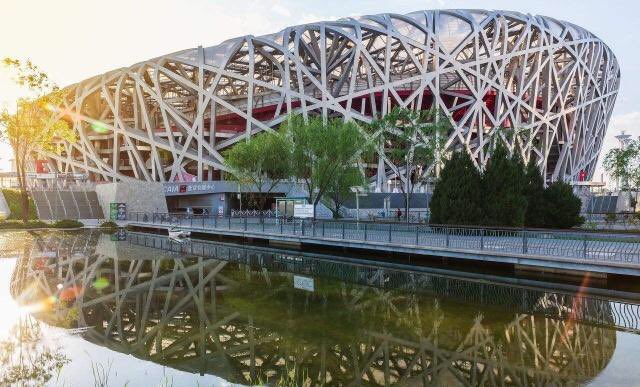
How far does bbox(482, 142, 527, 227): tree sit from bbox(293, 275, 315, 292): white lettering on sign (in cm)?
1034

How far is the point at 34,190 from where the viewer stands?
54719mm

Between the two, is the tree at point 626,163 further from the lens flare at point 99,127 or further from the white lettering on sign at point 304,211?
the lens flare at point 99,127

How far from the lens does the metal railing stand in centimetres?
1839

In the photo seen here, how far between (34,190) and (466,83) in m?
48.4

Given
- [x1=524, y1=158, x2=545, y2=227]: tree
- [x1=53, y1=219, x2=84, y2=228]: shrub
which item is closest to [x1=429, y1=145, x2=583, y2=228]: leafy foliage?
[x1=524, y1=158, x2=545, y2=227]: tree

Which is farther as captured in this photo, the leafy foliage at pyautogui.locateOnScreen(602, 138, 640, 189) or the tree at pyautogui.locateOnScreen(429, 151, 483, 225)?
the leafy foliage at pyautogui.locateOnScreen(602, 138, 640, 189)

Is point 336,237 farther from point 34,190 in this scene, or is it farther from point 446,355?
point 34,190

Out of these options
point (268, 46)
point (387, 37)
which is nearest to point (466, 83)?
point (387, 37)

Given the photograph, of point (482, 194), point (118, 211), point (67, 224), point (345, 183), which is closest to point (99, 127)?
point (118, 211)

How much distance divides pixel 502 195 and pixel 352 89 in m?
31.5

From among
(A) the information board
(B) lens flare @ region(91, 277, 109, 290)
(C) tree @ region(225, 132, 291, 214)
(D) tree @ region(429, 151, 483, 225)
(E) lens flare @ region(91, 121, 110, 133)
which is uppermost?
(E) lens flare @ region(91, 121, 110, 133)

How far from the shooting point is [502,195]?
2552 centimetres

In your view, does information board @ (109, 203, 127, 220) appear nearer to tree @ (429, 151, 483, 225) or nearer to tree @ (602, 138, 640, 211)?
tree @ (429, 151, 483, 225)

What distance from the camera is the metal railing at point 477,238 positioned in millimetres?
18391
